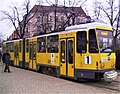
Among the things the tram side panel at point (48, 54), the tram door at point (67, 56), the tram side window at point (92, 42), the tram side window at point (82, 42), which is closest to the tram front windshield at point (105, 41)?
the tram side window at point (92, 42)

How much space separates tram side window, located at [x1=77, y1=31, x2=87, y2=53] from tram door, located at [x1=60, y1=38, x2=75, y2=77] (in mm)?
507

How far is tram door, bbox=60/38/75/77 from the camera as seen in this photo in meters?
14.5

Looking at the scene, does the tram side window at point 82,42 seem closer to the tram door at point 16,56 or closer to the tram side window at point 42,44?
the tram side window at point 42,44

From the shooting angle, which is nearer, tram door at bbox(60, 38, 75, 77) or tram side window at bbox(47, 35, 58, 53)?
tram door at bbox(60, 38, 75, 77)

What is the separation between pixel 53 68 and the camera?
1688cm

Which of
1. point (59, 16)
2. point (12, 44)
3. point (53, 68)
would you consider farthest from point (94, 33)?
point (59, 16)

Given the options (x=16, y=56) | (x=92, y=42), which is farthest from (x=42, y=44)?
(x=16, y=56)

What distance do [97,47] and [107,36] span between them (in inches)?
45.2

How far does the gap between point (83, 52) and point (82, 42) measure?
0.57 m

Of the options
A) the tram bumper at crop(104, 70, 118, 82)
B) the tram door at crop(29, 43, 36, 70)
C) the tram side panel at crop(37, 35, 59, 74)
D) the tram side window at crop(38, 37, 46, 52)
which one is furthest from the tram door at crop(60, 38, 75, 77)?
the tram door at crop(29, 43, 36, 70)

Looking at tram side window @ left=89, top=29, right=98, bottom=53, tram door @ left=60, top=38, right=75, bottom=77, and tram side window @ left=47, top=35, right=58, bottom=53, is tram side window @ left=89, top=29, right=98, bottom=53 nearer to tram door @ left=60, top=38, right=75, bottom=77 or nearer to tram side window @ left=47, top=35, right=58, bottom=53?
tram door @ left=60, top=38, right=75, bottom=77

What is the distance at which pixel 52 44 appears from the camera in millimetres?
17125

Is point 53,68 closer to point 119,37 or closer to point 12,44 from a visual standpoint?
point 12,44

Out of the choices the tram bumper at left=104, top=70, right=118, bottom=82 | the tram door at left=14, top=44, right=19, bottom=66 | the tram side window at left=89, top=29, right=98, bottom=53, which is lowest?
the tram bumper at left=104, top=70, right=118, bottom=82
